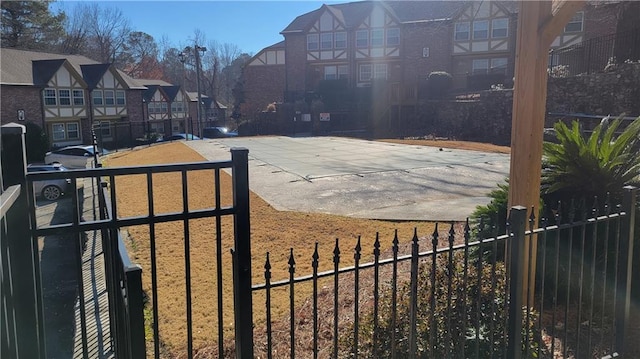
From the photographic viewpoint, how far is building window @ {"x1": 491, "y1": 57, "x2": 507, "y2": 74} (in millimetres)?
36906

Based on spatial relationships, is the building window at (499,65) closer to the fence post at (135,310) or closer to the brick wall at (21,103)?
the brick wall at (21,103)

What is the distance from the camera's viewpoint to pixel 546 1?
12.3 ft

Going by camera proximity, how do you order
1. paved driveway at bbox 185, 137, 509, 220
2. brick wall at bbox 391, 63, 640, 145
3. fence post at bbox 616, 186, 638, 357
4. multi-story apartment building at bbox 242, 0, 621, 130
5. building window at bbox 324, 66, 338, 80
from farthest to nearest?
building window at bbox 324, 66, 338, 80
multi-story apartment building at bbox 242, 0, 621, 130
brick wall at bbox 391, 63, 640, 145
paved driveway at bbox 185, 137, 509, 220
fence post at bbox 616, 186, 638, 357

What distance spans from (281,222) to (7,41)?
47.9 metres

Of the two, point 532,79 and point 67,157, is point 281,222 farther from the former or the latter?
point 67,157

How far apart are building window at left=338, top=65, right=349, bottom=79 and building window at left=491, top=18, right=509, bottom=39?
13204 millimetres

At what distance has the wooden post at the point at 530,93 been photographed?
12.3 ft

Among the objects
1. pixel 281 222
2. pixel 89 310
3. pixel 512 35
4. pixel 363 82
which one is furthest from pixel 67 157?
pixel 512 35

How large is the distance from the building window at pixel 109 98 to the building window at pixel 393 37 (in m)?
25.6

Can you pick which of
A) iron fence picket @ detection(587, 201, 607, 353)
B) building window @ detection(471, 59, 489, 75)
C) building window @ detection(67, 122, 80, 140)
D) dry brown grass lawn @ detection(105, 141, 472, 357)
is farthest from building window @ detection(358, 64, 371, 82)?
iron fence picket @ detection(587, 201, 607, 353)

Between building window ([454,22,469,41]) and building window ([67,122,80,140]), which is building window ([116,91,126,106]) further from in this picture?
building window ([454,22,469,41])

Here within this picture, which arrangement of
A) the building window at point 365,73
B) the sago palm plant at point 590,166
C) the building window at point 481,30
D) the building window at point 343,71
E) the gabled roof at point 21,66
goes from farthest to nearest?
the building window at point 343,71, the building window at point 365,73, the building window at point 481,30, the gabled roof at point 21,66, the sago palm plant at point 590,166

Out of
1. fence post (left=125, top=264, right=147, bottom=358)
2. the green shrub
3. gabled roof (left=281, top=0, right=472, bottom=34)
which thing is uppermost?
gabled roof (left=281, top=0, right=472, bottom=34)

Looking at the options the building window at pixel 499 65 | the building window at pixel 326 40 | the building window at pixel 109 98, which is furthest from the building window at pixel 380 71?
the building window at pixel 109 98
